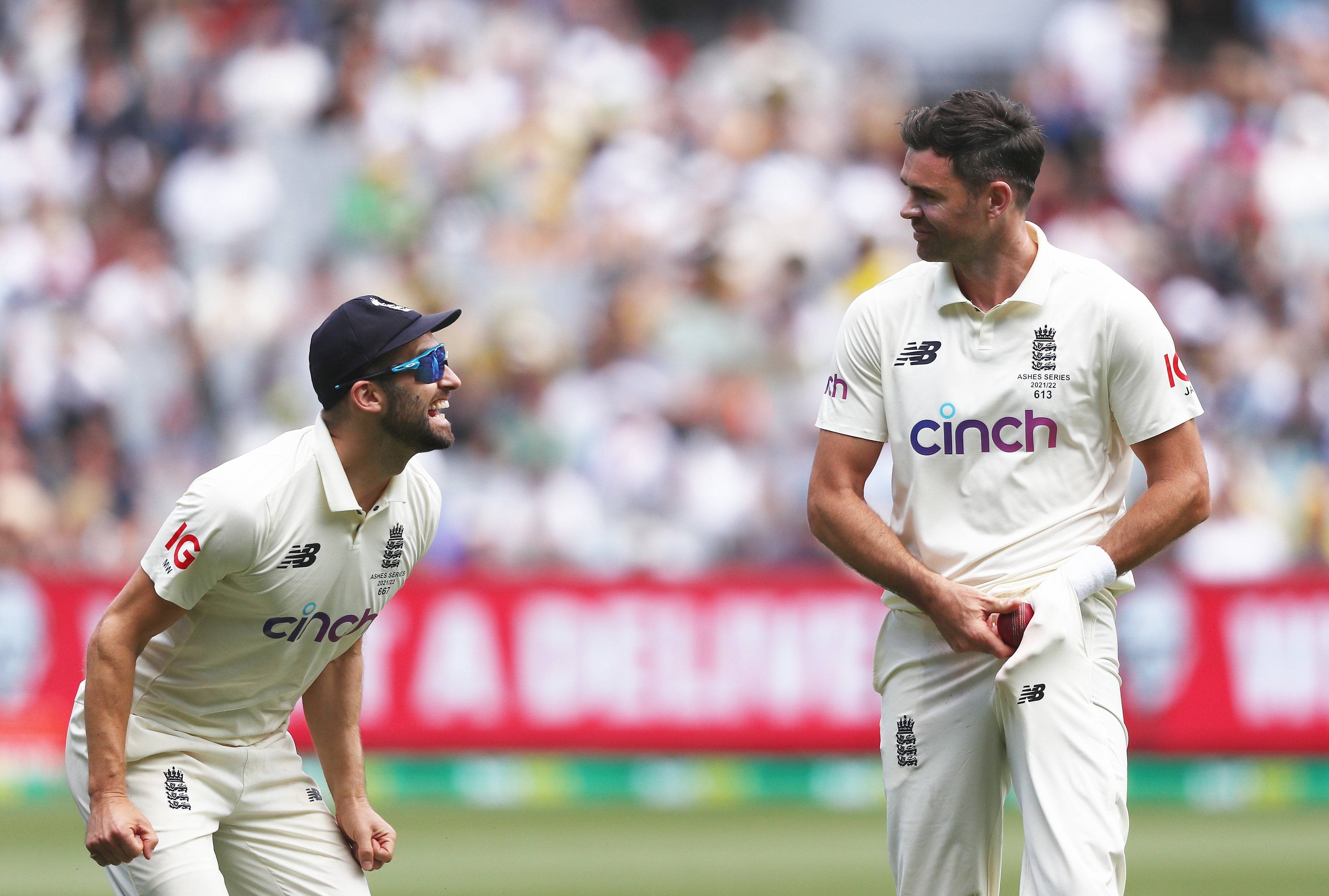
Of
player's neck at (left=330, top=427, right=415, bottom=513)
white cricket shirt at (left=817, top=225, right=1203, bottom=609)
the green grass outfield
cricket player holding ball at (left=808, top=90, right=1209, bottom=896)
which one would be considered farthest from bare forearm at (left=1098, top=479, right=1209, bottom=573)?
the green grass outfield

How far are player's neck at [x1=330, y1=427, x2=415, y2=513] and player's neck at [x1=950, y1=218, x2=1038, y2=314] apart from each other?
1.51 meters

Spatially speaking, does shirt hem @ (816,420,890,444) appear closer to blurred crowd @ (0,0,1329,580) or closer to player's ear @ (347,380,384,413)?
player's ear @ (347,380,384,413)

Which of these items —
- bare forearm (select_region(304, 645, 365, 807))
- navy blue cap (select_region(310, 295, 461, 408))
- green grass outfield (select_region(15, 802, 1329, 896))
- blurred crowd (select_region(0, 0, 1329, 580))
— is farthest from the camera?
blurred crowd (select_region(0, 0, 1329, 580))

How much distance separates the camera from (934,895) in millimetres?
Result: 4430

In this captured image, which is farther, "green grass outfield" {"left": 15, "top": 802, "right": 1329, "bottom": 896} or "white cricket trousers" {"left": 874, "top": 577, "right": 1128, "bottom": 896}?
"green grass outfield" {"left": 15, "top": 802, "right": 1329, "bottom": 896}

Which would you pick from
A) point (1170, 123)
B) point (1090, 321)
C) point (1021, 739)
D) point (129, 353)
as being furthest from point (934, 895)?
point (1170, 123)

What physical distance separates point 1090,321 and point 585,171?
10.2 m

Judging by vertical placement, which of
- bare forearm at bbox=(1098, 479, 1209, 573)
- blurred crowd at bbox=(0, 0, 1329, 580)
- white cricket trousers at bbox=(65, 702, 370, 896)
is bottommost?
white cricket trousers at bbox=(65, 702, 370, 896)

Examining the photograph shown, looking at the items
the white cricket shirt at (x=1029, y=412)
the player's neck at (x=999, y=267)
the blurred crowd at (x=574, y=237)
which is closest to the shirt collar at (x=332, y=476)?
the white cricket shirt at (x=1029, y=412)

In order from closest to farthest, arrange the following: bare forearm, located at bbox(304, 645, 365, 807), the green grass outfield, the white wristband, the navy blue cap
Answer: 1. the white wristband
2. the navy blue cap
3. bare forearm, located at bbox(304, 645, 365, 807)
4. the green grass outfield

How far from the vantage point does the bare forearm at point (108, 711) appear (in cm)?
421

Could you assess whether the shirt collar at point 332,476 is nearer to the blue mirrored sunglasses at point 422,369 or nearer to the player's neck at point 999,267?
the blue mirrored sunglasses at point 422,369

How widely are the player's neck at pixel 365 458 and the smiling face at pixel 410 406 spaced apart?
42mm

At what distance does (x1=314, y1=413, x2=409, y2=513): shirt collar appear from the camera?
4.43m
